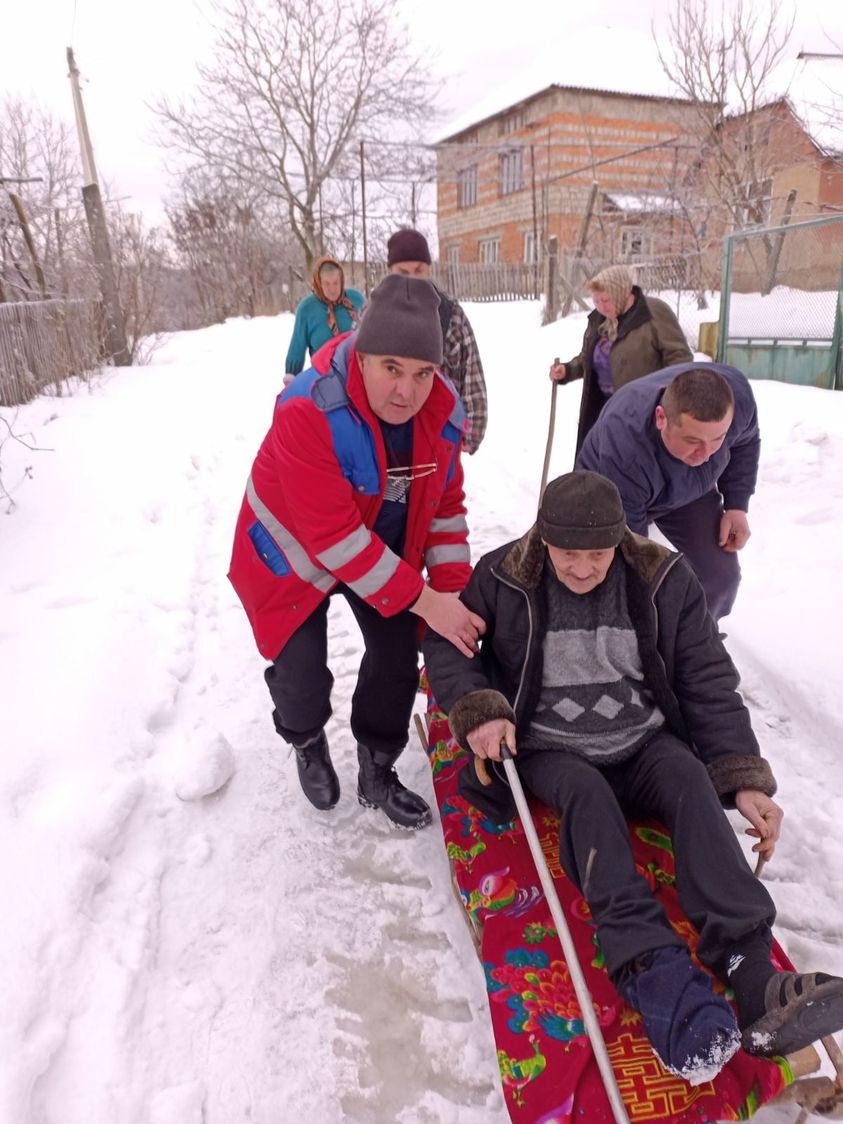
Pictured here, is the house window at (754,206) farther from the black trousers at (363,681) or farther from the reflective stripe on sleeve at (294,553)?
the reflective stripe on sleeve at (294,553)

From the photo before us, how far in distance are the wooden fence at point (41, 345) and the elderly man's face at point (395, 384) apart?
24.1ft

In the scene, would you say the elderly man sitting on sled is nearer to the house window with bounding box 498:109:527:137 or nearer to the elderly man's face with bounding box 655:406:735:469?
the elderly man's face with bounding box 655:406:735:469

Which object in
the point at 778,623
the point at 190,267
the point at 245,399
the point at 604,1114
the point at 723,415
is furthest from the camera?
the point at 190,267

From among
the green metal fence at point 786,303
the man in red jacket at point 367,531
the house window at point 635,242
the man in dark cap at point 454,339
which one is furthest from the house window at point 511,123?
the man in red jacket at point 367,531

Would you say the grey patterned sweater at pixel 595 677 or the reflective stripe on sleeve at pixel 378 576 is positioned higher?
the reflective stripe on sleeve at pixel 378 576

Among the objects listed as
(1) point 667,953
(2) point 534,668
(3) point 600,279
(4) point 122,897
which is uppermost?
(3) point 600,279

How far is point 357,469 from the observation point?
2.16 metres

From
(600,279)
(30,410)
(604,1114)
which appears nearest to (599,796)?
(604,1114)

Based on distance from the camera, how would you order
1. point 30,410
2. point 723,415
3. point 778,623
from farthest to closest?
point 30,410, point 778,623, point 723,415

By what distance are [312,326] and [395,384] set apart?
3627 mm

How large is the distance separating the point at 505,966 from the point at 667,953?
401 mm

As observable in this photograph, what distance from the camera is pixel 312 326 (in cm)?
539

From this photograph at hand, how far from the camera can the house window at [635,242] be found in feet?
50.8

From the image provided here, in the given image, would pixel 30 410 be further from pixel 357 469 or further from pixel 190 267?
pixel 190 267
